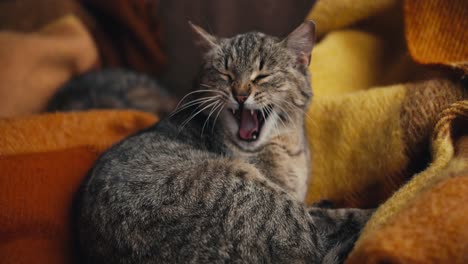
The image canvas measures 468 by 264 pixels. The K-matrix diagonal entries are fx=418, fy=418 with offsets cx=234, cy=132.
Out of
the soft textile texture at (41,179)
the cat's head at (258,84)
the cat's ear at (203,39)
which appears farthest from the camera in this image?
the cat's ear at (203,39)

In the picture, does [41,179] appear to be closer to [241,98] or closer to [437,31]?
[241,98]

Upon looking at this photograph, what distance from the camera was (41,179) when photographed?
1244 mm

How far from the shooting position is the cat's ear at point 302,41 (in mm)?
1264

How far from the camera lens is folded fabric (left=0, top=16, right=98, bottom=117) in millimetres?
2047

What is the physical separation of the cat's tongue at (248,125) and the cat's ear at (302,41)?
236 millimetres

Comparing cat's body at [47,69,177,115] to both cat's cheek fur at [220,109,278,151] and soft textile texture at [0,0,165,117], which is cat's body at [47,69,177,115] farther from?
cat's cheek fur at [220,109,278,151]

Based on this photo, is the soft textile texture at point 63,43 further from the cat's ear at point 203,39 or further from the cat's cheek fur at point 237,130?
the cat's cheek fur at point 237,130

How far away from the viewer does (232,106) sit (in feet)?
4.10

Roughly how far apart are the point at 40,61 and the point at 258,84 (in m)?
1.38

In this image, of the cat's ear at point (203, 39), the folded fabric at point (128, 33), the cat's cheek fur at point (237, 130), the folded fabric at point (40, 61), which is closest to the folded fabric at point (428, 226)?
the cat's cheek fur at point (237, 130)

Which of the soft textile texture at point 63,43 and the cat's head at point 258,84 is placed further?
the soft textile texture at point 63,43

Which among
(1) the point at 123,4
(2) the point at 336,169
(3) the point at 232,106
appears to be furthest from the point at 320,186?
(1) the point at 123,4

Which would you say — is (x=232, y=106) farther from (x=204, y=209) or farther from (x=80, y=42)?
(x=80, y=42)

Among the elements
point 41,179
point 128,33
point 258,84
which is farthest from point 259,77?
point 128,33
